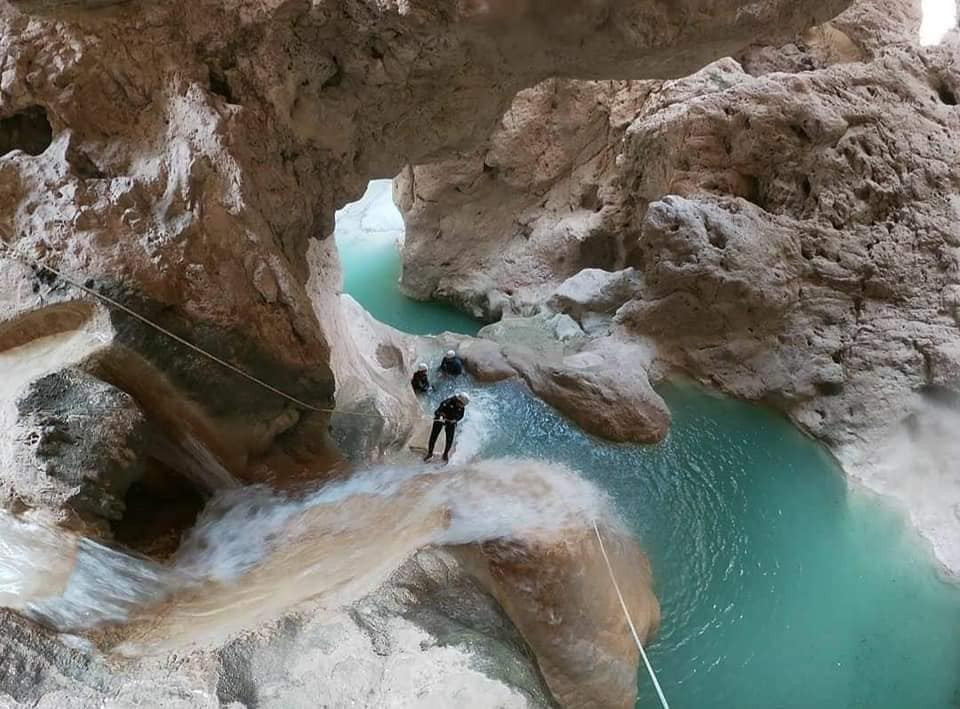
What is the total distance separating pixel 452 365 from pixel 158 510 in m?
3.82

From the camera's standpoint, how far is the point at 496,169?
11695 mm

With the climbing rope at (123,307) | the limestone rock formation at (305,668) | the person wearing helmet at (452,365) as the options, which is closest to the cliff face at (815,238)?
the person wearing helmet at (452,365)

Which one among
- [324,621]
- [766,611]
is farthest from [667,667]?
[324,621]

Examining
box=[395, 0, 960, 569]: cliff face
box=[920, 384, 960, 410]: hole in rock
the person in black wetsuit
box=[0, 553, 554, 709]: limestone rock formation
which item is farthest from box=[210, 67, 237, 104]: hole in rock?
box=[920, 384, 960, 410]: hole in rock

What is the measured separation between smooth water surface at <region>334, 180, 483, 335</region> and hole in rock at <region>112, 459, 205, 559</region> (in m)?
6.60

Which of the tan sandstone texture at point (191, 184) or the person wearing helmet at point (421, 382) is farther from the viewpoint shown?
the person wearing helmet at point (421, 382)

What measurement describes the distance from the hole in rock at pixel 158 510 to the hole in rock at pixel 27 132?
247cm

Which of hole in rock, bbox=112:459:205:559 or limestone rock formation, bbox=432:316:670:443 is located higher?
limestone rock formation, bbox=432:316:670:443

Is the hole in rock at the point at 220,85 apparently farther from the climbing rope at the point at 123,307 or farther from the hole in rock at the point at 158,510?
the hole in rock at the point at 158,510

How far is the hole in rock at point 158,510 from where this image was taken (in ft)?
14.7

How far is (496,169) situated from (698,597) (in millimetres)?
8484

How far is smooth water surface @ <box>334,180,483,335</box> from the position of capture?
473 inches

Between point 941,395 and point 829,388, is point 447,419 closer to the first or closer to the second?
point 829,388

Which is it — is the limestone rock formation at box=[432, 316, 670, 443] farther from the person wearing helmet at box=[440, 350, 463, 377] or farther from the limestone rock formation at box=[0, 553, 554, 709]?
the limestone rock formation at box=[0, 553, 554, 709]
